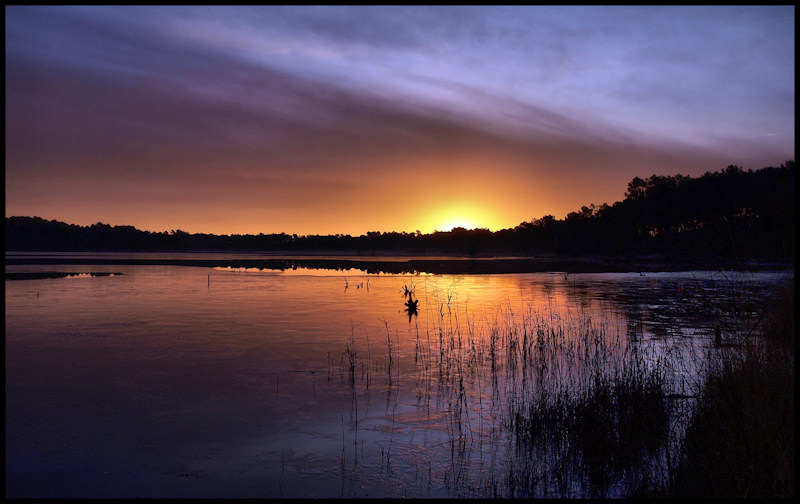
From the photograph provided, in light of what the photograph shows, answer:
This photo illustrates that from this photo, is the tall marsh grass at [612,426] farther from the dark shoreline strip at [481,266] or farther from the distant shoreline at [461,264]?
the dark shoreline strip at [481,266]

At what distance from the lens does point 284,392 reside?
1048cm

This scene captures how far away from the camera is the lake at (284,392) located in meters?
6.80

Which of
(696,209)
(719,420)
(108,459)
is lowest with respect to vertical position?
(108,459)

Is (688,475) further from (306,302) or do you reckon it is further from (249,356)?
(306,302)

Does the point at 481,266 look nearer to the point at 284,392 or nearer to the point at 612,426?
the point at 284,392

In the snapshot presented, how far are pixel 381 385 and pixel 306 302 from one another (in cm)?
1527

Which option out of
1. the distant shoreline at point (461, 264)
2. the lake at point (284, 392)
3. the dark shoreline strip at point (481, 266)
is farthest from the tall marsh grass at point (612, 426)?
the dark shoreline strip at point (481, 266)

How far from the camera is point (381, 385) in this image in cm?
1088

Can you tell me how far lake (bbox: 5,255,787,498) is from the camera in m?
6.80

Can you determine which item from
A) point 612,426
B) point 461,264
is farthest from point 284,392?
point 461,264

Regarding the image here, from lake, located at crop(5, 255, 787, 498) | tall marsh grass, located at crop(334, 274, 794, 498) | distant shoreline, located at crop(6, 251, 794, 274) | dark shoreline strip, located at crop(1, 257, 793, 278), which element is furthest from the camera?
distant shoreline, located at crop(6, 251, 794, 274)

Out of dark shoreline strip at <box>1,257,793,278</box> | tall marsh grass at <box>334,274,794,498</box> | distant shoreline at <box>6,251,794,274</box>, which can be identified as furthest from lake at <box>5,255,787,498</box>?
dark shoreline strip at <box>1,257,793,278</box>

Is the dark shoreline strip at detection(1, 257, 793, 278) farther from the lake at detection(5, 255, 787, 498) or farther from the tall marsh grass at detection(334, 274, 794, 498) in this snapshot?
the tall marsh grass at detection(334, 274, 794, 498)

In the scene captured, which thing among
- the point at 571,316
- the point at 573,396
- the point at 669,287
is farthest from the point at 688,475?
the point at 669,287
